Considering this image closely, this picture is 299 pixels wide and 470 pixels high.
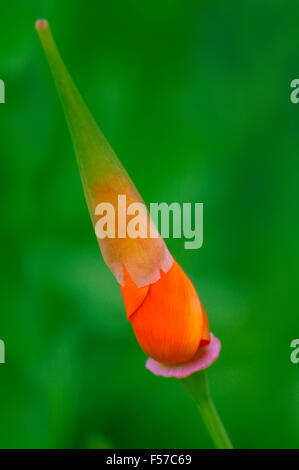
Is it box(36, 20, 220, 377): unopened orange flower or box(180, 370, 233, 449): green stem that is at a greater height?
box(36, 20, 220, 377): unopened orange flower

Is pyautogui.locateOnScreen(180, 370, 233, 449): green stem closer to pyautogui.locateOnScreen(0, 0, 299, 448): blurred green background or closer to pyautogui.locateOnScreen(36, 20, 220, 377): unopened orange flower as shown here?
pyautogui.locateOnScreen(36, 20, 220, 377): unopened orange flower

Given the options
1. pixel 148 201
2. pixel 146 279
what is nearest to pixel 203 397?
pixel 146 279

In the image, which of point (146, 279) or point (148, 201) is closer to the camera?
point (146, 279)

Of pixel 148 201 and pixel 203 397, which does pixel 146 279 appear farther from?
pixel 148 201

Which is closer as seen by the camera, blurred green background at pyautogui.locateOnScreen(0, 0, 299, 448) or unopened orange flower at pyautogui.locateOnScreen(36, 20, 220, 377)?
unopened orange flower at pyautogui.locateOnScreen(36, 20, 220, 377)

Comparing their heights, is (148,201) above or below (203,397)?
above

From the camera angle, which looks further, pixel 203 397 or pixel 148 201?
pixel 148 201

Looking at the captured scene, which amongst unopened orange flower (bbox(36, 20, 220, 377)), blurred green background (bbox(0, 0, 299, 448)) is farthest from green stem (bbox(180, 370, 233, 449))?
blurred green background (bbox(0, 0, 299, 448))
